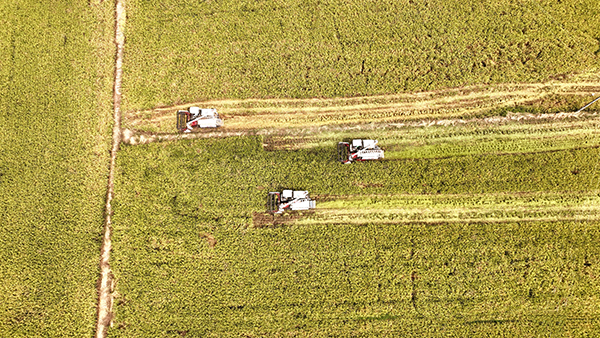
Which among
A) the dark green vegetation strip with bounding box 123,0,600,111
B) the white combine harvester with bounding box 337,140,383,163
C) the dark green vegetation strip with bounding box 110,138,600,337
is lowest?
the dark green vegetation strip with bounding box 110,138,600,337

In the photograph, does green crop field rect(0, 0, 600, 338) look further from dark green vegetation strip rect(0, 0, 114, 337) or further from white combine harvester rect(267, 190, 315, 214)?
white combine harvester rect(267, 190, 315, 214)

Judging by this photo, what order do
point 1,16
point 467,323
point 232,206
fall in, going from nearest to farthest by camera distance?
point 467,323 → point 232,206 → point 1,16

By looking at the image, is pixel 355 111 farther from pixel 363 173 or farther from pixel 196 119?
pixel 196 119

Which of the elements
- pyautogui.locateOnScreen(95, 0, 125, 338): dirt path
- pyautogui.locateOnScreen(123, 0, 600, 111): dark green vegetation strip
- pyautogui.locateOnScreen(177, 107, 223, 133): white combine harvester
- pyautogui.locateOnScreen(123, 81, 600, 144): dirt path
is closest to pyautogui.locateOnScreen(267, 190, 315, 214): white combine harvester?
pyautogui.locateOnScreen(123, 81, 600, 144): dirt path

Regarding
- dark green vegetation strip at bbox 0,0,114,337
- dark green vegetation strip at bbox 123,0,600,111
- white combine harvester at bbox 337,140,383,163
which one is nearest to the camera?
dark green vegetation strip at bbox 0,0,114,337

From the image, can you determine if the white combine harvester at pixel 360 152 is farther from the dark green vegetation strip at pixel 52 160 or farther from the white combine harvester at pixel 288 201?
the dark green vegetation strip at pixel 52 160

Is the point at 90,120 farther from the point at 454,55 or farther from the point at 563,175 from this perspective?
the point at 563,175

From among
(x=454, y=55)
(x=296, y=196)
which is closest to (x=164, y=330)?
(x=296, y=196)
